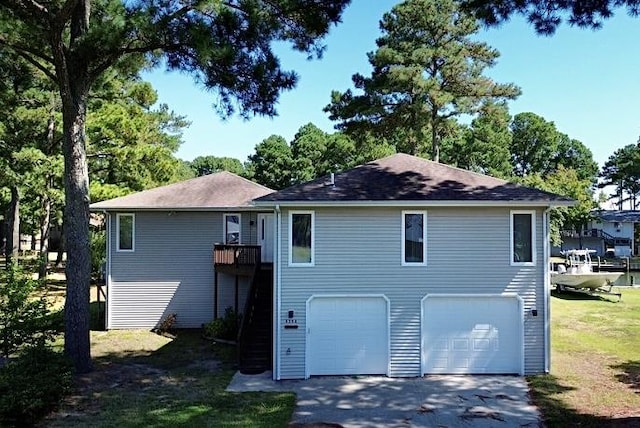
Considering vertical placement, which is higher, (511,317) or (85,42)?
(85,42)

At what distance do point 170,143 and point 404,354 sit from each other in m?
27.1

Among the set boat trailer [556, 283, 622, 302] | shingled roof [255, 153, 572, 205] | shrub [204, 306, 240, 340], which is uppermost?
shingled roof [255, 153, 572, 205]

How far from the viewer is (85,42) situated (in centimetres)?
1163

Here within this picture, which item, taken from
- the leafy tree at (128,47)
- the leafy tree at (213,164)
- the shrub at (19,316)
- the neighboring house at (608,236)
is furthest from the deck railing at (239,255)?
the leafy tree at (213,164)

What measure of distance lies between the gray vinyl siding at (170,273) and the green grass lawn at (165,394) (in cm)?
236

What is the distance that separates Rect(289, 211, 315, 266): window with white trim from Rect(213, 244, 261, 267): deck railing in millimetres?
4449

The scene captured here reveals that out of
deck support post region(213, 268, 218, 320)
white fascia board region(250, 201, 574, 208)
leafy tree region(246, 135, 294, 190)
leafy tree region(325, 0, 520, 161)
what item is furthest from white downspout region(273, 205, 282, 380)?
leafy tree region(246, 135, 294, 190)

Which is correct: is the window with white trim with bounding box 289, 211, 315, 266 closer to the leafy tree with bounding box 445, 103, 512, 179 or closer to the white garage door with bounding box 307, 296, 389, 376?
the white garage door with bounding box 307, 296, 389, 376

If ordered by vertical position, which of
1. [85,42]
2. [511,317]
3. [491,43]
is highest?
[491,43]

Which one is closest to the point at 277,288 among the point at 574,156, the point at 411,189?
the point at 411,189

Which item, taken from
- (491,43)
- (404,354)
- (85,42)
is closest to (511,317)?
(404,354)

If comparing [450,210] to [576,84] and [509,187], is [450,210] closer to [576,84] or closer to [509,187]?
[509,187]

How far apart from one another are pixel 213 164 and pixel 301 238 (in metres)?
67.8

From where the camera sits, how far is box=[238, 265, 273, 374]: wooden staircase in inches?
530
